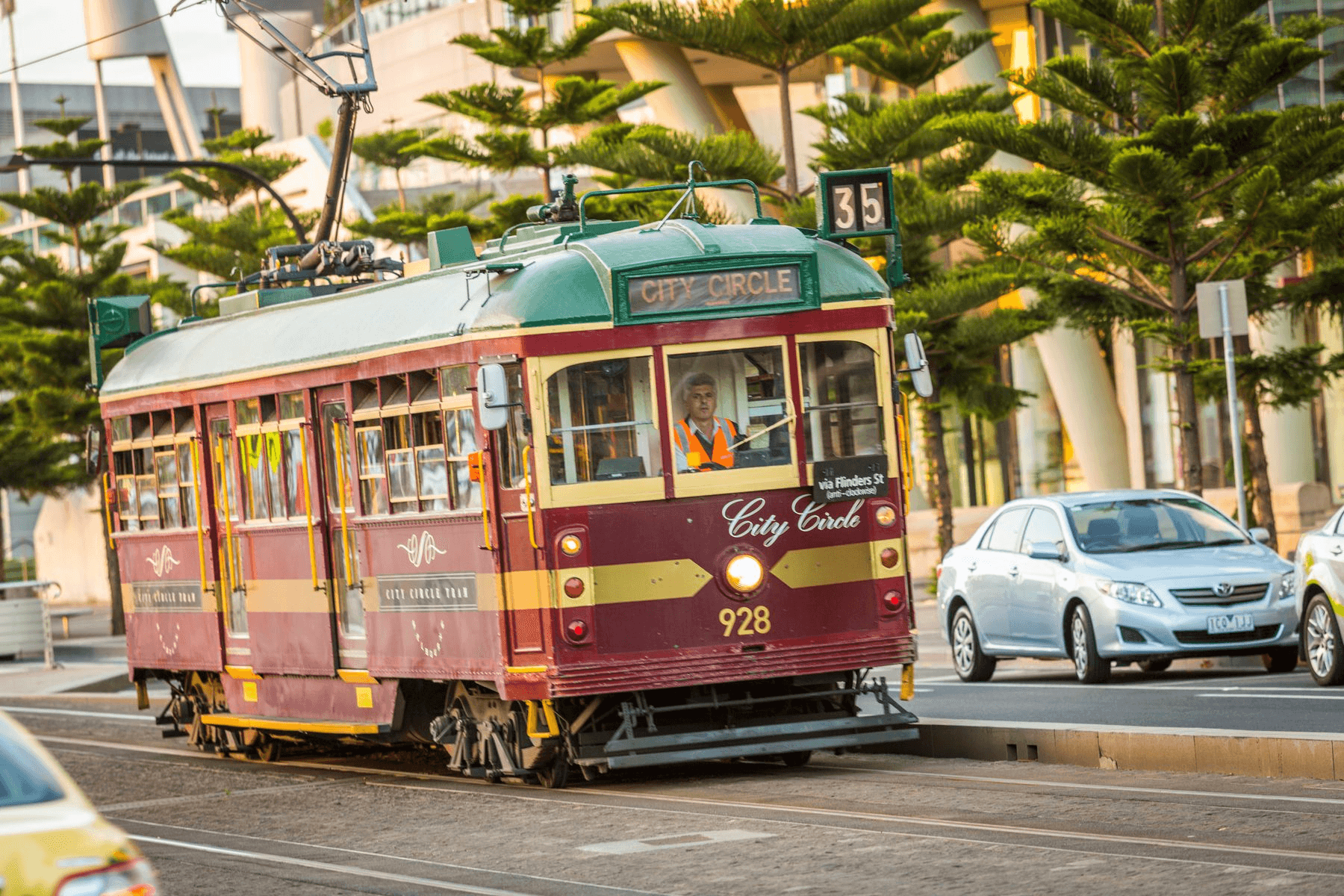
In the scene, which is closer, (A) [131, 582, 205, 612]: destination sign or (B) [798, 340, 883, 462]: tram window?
(B) [798, 340, 883, 462]: tram window

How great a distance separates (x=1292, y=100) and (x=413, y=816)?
24669 millimetres

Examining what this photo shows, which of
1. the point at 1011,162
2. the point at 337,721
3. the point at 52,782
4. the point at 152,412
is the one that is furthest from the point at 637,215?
the point at 52,782

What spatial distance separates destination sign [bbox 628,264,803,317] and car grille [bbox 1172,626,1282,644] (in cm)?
535

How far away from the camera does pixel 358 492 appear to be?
46.3 feet

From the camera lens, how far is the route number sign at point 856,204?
13.6 metres

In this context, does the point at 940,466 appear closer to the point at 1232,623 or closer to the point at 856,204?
the point at 1232,623

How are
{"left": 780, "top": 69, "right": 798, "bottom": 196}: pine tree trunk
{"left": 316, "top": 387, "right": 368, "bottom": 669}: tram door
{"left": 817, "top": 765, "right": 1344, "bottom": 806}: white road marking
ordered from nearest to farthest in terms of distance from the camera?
{"left": 817, "top": 765, "right": 1344, "bottom": 806}: white road marking → {"left": 316, "top": 387, "right": 368, "bottom": 669}: tram door → {"left": 780, "top": 69, "right": 798, "bottom": 196}: pine tree trunk

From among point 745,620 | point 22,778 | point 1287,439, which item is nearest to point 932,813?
point 745,620

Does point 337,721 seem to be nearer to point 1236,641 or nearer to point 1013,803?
point 1013,803

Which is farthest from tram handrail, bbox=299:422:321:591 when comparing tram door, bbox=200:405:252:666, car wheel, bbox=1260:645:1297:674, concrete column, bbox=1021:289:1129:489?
concrete column, bbox=1021:289:1129:489

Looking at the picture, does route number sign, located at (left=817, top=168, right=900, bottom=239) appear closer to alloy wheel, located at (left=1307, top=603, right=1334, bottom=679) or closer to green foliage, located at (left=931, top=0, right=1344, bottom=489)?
alloy wheel, located at (left=1307, top=603, right=1334, bottom=679)

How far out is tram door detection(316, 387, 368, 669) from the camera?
46.8ft

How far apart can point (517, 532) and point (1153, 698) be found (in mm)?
5368

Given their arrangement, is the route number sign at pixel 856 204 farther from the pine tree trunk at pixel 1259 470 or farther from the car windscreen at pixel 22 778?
the pine tree trunk at pixel 1259 470
